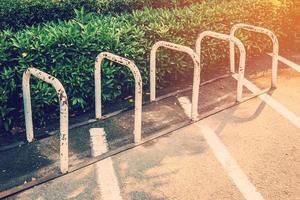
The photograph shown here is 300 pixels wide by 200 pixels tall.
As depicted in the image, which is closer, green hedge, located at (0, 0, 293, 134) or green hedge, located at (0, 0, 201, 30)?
green hedge, located at (0, 0, 293, 134)

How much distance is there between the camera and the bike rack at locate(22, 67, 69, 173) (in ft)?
14.7

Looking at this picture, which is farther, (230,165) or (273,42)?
(273,42)

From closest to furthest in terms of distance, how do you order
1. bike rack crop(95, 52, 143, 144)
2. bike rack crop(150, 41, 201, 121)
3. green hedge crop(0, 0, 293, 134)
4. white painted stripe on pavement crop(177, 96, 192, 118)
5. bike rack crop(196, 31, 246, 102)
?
bike rack crop(95, 52, 143, 144)
green hedge crop(0, 0, 293, 134)
bike rack crop(150, 41, 201, 121)
bike rack crop(196, 31, 246, 102)
white painted stripe on pavement crop(177, 96, 192, 118)

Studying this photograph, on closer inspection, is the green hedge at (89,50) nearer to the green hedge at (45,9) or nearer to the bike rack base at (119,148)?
the bike rack base at (119,148)

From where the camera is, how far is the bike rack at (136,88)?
5.12 meters

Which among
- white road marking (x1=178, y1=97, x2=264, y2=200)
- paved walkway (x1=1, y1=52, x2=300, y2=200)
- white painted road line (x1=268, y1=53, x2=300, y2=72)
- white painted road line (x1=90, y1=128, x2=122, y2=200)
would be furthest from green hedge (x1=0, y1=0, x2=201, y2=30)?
white painted road line (x1=268, y1=53, x2=300, y2=72)

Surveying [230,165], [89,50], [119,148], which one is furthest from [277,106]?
[89,50]

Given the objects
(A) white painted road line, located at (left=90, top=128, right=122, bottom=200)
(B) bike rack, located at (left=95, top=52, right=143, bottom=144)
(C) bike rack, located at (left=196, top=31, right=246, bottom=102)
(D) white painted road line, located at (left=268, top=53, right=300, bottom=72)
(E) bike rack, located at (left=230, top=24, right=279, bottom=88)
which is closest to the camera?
(A) white painted road line, located at (left=90, top=128, right=122, bottom=200)

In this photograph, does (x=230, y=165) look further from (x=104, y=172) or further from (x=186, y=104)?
(x=186, y=104)

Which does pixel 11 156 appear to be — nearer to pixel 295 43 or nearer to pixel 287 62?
pixel 287 62

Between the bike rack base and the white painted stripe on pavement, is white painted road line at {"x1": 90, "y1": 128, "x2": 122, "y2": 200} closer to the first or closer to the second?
the bike rack base

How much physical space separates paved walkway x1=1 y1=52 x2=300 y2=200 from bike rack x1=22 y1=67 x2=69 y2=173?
0.25 meters

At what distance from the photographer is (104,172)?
15.7 ft

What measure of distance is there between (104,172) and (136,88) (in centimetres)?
113
